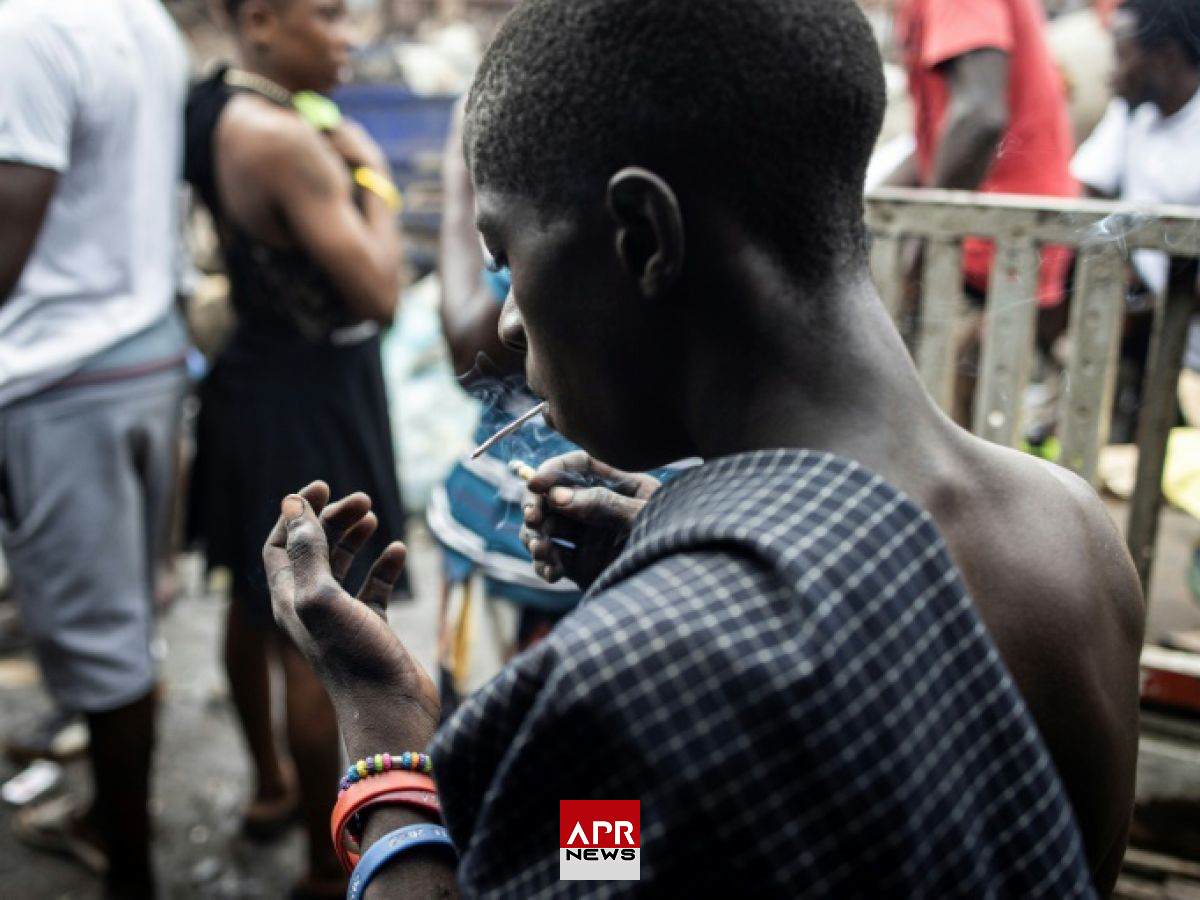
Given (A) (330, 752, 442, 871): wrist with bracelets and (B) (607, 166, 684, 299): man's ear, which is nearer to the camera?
(B) (607, 166, 684, 299): man's ear

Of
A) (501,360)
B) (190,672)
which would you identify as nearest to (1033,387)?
(190,672)

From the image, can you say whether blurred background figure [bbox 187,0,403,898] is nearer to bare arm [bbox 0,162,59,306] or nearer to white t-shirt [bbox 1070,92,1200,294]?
bare arm [bbox 0,162,59,306]

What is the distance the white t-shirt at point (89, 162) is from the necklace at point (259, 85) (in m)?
0.13

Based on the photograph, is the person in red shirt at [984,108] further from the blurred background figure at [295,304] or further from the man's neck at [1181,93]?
the blurred background figure at [295,304]

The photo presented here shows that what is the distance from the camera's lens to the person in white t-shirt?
2895 mm

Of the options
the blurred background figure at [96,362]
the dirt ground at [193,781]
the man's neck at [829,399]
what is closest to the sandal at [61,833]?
the dirt ground at [193,781]

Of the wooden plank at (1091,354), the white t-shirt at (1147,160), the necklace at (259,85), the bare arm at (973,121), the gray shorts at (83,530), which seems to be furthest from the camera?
the white t-shirt at (1147,160)

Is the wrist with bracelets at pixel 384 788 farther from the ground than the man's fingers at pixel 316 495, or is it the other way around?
the man's fingers at pixel 316 495

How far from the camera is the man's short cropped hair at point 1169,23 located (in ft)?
8.74

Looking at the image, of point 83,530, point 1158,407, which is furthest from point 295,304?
point 1158,407

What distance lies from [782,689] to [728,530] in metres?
0.13

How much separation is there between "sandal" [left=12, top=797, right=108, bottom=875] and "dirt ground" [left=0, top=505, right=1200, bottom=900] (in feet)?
0.09

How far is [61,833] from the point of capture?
322 cm

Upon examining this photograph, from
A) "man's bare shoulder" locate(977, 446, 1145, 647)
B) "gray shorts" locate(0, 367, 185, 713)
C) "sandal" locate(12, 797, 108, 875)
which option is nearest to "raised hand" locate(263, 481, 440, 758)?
"man's bare shoulder" locate(977, 446, 1145, 647)
